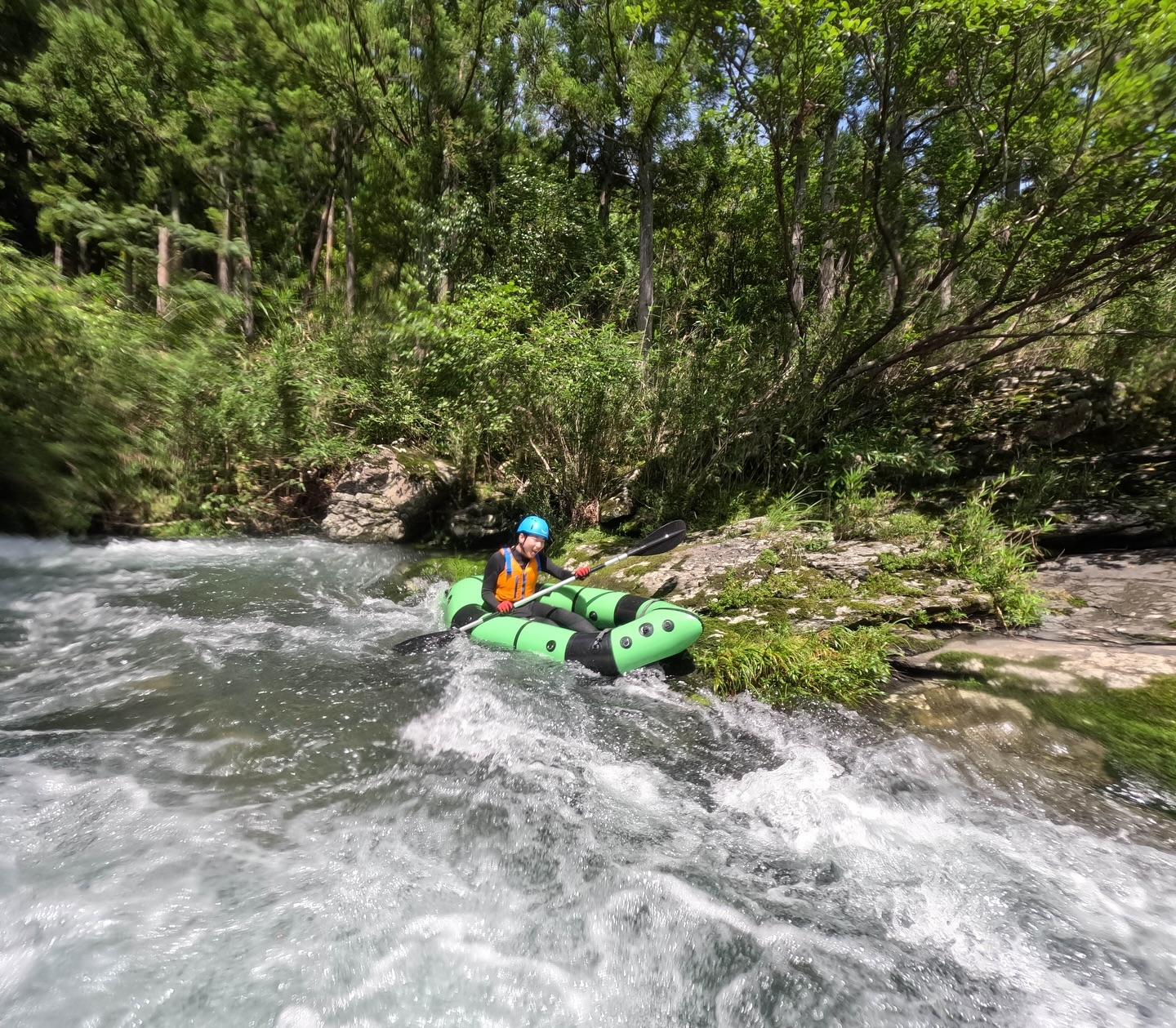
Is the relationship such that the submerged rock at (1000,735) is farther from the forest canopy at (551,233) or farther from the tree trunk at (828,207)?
the tree trunk at (828,207)

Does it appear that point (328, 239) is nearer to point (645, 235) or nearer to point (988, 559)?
point (645, 235)

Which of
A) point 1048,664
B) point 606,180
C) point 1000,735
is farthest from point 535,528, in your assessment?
point 606,180

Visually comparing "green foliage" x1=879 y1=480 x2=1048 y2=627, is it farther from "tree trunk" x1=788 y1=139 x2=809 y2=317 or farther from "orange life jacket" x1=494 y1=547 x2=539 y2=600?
"tree trunk" x1=788 y1=139 x2=809 y2=317

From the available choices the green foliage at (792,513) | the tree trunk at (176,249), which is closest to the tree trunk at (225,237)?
the tree trunk at (176,249)

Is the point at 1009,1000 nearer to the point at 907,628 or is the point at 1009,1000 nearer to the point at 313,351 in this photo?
the point at 907,628

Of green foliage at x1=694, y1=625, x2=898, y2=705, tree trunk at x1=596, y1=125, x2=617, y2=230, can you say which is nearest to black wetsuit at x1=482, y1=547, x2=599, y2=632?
green foliage at x1=694, y1=625, x2=898, y2=705

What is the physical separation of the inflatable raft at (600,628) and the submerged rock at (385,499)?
3044mm

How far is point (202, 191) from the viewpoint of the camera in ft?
39.5

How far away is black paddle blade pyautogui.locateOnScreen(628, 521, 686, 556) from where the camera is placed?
5.34 m

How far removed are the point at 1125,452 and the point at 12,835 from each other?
9.26 metres

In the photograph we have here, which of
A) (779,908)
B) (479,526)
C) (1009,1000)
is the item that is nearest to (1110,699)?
(1009,1000)

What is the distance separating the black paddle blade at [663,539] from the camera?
5336mm

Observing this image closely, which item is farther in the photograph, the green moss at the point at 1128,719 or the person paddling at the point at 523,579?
the person paddling at the point at 523,579

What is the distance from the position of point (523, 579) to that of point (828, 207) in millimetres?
6956
